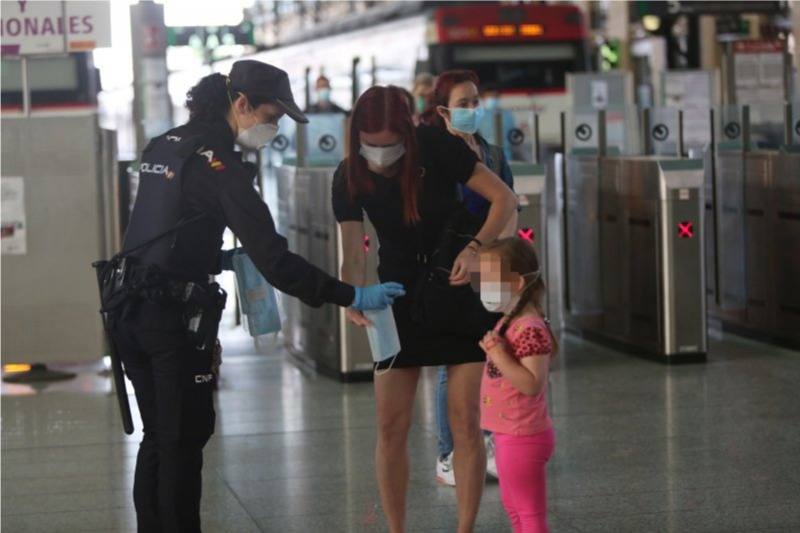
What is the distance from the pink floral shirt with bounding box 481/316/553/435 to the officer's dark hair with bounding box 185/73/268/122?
1.16 m

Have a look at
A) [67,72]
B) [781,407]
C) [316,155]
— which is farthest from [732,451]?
[67,72]

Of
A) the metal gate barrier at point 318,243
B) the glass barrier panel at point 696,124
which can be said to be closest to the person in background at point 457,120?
the metal gate barrier at point 318,243

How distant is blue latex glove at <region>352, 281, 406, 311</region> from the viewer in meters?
4.98

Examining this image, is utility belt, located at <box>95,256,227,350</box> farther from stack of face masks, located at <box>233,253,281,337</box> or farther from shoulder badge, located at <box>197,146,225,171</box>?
shoulder badge, located at <box>197,146,225,171</box>

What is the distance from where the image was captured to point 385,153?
17.6 feet

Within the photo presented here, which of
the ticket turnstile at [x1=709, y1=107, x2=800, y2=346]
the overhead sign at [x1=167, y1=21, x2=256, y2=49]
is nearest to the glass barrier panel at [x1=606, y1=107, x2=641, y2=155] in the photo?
the ticket turnstile at [x1=709, y1=107, x2=800, y2=346]

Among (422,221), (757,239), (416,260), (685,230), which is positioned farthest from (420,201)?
(757,239)

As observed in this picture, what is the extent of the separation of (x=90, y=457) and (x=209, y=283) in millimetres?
2945

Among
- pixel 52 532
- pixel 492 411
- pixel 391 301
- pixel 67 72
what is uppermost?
pixel 67 72

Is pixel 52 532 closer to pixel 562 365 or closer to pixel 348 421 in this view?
pixel 348 421

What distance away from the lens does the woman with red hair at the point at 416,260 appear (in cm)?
543

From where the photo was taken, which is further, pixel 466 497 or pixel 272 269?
pixel 466 497

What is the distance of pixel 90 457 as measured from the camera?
7832 millimetres

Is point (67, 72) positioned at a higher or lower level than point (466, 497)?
higher
